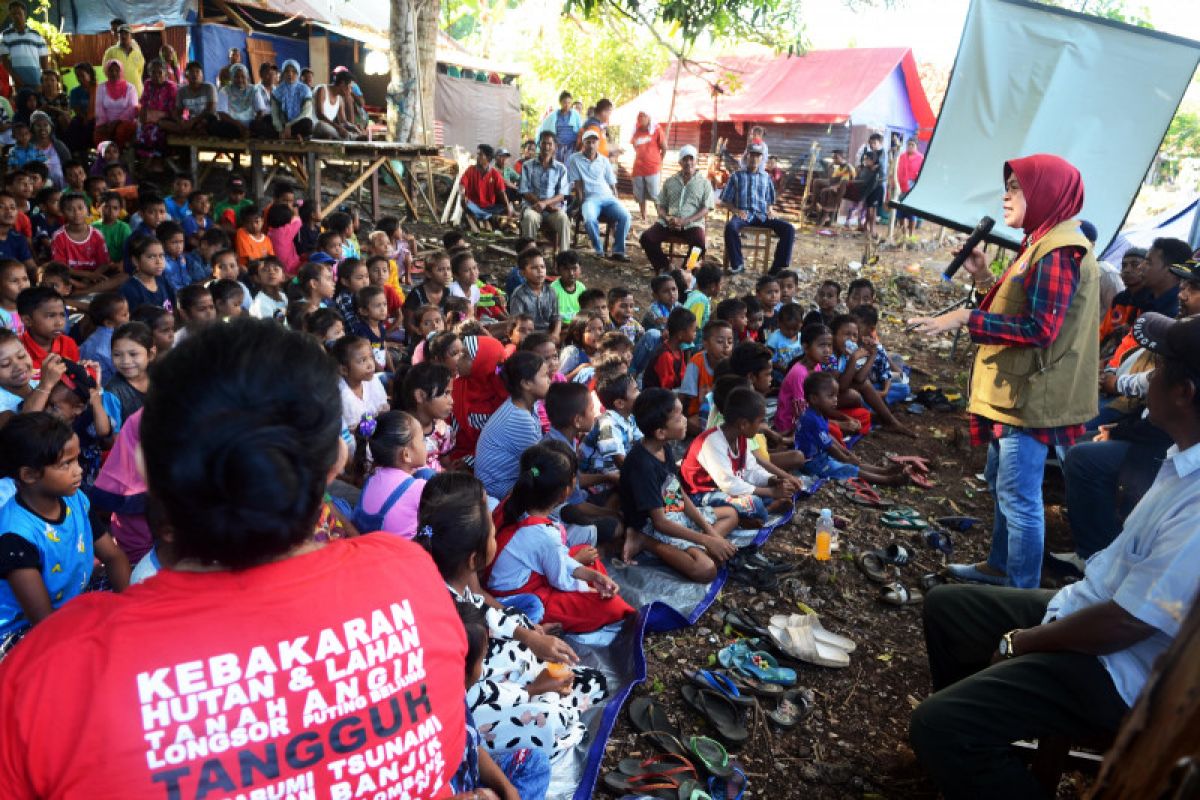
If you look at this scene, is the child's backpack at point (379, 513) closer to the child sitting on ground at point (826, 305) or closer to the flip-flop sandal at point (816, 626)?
the flip-flop sandal at point (816, 626)

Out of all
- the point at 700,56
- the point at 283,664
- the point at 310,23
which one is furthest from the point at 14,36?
the point at 700,56

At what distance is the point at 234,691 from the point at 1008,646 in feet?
7.35

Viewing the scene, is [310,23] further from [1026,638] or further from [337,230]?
[1026,638]

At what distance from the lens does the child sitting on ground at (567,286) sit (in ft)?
21.7

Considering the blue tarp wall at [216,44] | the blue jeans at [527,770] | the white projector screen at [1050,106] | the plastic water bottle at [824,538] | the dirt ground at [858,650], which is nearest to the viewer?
the blue jeans at [527,770]

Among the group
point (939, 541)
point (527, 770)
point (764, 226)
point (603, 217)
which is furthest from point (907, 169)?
point (527, 770)

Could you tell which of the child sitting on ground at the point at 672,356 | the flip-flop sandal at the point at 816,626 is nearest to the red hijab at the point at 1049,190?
the flip-flop sandal at the point at 816,626

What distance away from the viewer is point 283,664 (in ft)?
3.58

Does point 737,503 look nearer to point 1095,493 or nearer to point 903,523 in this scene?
point 903,523

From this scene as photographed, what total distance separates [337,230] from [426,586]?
644 cm

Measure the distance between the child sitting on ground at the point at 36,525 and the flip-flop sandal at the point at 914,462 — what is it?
485cm

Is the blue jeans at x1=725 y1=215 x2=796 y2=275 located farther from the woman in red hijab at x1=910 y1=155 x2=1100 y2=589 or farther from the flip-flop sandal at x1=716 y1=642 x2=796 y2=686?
the flip-flop sandal at x1=716 y1=642 x2=796 y2=686

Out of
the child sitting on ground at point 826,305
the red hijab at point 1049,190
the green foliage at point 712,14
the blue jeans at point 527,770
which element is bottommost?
the blue jeans at point 527,770

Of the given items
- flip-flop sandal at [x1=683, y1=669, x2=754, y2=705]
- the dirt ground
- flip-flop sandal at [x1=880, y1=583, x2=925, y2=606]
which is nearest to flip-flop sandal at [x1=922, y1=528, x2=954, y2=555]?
the dirt ground
